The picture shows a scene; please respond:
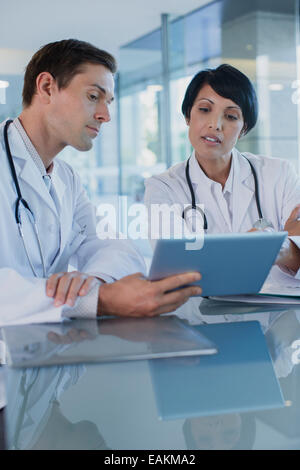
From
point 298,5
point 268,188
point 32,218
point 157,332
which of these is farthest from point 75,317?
point 298,5

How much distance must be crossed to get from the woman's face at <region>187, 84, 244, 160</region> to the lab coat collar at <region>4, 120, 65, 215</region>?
780 mm

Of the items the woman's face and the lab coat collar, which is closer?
the lab coat collar

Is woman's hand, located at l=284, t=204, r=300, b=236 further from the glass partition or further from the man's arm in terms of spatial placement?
the glass partition

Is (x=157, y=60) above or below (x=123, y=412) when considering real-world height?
above

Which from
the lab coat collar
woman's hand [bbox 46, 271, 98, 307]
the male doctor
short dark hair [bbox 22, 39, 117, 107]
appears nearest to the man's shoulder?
the male doctor

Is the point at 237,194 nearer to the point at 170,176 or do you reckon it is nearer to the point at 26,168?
the point at 170,176

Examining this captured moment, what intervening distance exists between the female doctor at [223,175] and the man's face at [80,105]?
45cm

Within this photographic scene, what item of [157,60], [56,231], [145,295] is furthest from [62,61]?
[157,60]

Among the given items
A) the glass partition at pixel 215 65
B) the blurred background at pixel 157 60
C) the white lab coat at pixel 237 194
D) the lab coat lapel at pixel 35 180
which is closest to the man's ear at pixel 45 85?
the lab coat lapel at pixel 35 180

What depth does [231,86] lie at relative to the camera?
2102 millimetres

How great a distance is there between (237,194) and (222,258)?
1.04m

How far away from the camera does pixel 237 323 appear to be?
1151mm

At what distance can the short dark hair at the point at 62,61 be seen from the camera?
5.55ft

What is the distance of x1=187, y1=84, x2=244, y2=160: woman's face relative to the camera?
214 cm
